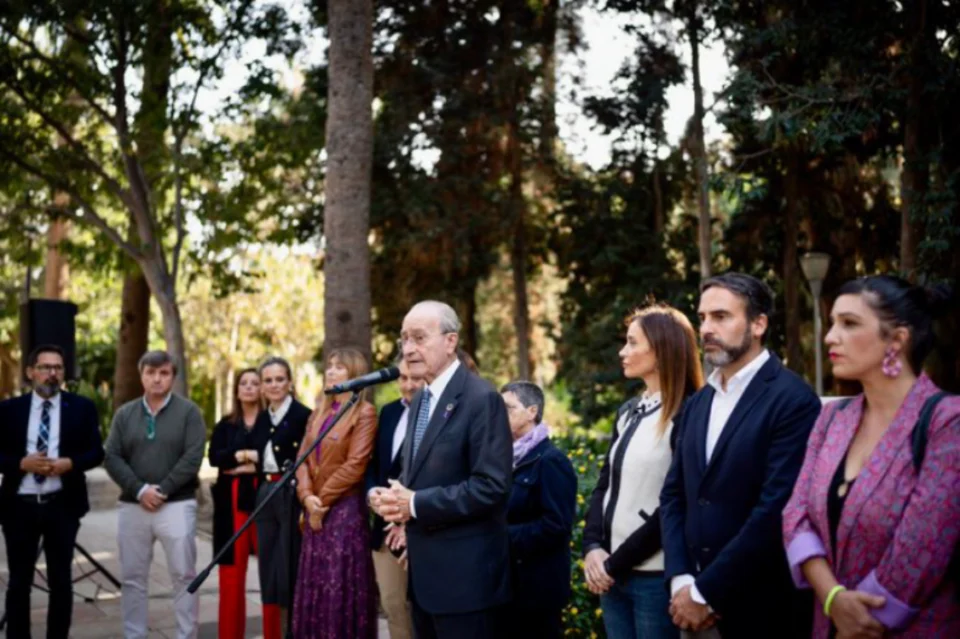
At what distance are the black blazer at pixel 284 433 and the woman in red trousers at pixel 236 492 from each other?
59 millimetres

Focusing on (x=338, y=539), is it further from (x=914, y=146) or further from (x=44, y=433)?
(x=914, y=146)

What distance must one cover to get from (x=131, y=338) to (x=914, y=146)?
14.1m

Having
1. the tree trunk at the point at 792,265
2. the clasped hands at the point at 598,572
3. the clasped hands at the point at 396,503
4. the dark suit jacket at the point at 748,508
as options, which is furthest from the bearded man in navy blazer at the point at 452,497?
the tree trunk at the point at 792,265

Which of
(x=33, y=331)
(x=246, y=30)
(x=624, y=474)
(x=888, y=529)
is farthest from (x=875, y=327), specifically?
(x=246, y=30)

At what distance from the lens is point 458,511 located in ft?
14.6

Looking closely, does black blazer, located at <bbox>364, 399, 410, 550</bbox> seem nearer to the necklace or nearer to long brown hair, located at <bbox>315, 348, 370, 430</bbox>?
long brown hair, located at <bbox>315, 348, 370, 430</bbox>

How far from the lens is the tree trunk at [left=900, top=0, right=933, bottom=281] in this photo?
48.8 ft

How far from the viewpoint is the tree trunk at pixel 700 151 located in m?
17.6

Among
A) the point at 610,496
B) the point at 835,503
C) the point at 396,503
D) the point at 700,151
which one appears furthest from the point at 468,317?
the point at 835,503

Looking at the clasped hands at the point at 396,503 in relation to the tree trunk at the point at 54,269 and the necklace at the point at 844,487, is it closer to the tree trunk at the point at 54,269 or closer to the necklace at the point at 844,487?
the necklace at the point at 844,487

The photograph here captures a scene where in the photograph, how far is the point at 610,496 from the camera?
4629 millimetres

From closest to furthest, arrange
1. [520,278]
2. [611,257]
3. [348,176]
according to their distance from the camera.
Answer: [348,176], [520,278], [611,257]

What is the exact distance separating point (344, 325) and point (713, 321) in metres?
6.39

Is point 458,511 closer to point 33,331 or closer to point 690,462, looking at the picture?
point 690,462
